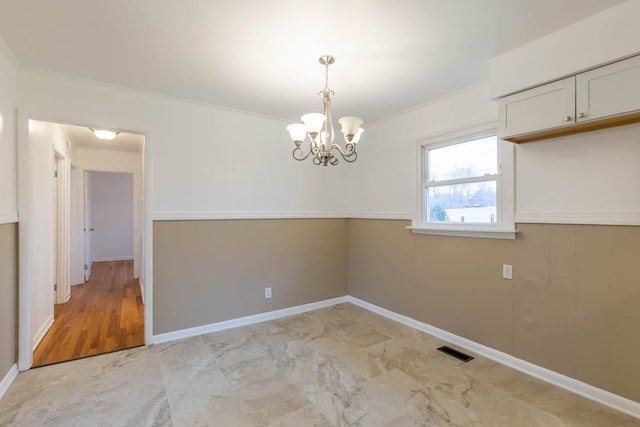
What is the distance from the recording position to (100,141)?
16.4 ft

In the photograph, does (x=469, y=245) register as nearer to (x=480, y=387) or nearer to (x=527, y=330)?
(x=527, y=330)

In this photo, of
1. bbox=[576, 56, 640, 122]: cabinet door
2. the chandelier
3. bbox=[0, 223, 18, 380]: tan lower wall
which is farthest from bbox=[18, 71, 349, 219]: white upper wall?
bbox=[576, 56, 640, 122]: cabinet door

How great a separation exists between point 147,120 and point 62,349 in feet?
7.66

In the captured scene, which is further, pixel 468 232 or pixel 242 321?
pixel 242 321

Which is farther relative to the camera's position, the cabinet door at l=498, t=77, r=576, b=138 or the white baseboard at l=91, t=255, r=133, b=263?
the white baseboard at l=91, t=255, r=133, b=263

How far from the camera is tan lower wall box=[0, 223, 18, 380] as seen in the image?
7.38ft

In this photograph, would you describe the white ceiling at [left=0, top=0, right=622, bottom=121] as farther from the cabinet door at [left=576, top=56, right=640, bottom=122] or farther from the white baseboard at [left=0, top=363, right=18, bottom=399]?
the white baseboard at [left=0, top=363, right=18, bottom=399]

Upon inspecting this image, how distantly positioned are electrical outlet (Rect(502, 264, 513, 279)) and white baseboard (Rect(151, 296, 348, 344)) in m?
2.28

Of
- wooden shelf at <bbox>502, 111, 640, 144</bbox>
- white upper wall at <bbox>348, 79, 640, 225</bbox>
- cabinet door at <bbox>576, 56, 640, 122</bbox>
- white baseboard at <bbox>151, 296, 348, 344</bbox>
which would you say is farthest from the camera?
white baseboard at <bbox>151, 296, 348, 344</bbox>

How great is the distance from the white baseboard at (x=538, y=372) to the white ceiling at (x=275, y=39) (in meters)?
2.44

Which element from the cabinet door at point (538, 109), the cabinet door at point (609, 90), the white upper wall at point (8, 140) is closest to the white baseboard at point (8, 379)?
the white upper wall at point (8, 140)

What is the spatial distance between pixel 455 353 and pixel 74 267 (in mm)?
6123

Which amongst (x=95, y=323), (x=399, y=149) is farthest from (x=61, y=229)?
(x=399, y=149)

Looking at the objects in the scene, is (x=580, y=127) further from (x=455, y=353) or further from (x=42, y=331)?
(x=42, y=331)
